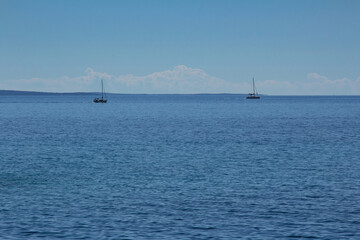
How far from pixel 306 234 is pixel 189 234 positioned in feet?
19.9

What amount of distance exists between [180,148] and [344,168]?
24.0 metres

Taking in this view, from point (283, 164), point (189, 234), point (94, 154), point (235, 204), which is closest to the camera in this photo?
point (189, 234)

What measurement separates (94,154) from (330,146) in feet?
104

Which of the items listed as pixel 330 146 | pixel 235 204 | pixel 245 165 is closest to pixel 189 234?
pixel 235 204

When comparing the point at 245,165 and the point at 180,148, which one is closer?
the point at 245,165

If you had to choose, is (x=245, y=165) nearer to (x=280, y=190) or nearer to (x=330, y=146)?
(x=280, y=190)

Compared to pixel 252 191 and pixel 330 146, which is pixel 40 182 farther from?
pixel 330 146

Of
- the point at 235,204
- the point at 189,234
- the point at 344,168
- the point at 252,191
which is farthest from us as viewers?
the point at 344,168

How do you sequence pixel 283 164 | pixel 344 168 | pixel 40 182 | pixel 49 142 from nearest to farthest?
pixel 40 182 → pixel 344 168 → pixel 283 164 → pixel 49 142

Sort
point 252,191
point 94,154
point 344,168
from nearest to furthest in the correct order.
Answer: point 252,191 → point 344,168 → point 94,154

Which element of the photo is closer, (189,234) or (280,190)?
(189,234)

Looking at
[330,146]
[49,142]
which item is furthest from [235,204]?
[49,142]

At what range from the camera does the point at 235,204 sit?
30688mm

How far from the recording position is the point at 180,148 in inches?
2479
